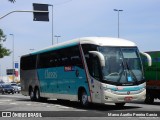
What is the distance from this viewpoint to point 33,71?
2964cm

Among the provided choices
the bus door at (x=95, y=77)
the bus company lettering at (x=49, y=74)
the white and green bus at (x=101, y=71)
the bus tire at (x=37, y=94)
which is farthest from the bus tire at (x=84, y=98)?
the bus tire at (x=37, y=94)

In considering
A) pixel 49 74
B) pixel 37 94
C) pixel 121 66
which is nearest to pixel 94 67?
pixel 121 66

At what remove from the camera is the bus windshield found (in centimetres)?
1942

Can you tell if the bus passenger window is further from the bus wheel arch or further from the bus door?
the bus wheel arch

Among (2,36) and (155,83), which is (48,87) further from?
(2,36)

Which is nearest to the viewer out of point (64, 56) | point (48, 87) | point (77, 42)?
point (77, 42)

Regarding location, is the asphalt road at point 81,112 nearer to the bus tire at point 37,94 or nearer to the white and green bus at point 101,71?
the white and green bus at point 101,71

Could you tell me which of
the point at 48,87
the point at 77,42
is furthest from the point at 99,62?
the point at 48,87

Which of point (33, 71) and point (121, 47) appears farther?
point (33, 71)

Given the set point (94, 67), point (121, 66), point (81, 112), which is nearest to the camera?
point (81, 112)

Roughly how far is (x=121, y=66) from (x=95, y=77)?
132 centimetres

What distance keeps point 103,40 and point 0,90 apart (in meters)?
40.8

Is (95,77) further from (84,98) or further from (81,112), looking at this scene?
(81,112)

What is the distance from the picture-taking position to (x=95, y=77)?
19.8 meters
